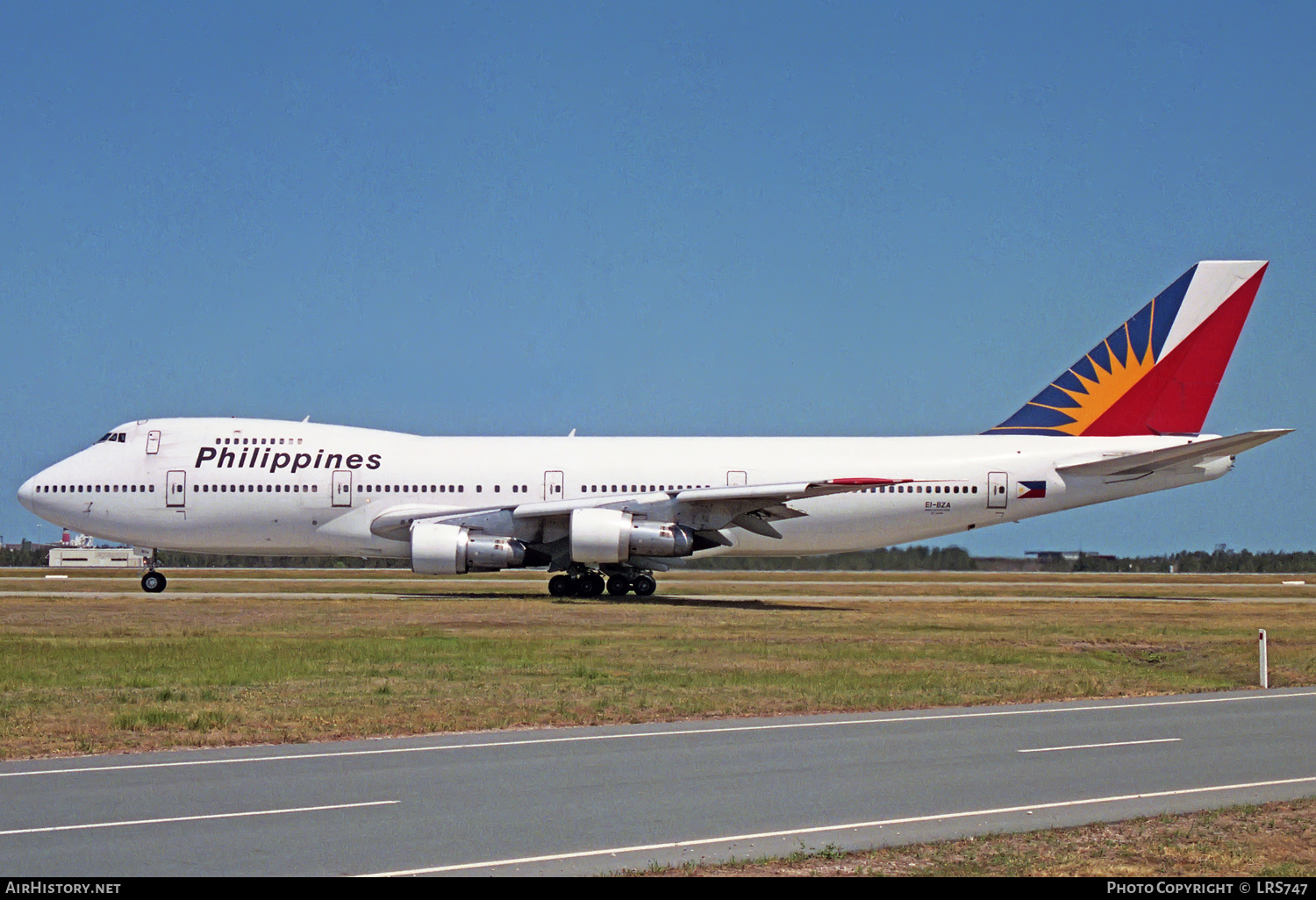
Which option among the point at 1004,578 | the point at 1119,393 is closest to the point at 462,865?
the point at 1119,393

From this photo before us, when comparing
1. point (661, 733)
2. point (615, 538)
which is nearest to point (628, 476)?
point (615, 538)

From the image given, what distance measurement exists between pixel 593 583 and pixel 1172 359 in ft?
60.6

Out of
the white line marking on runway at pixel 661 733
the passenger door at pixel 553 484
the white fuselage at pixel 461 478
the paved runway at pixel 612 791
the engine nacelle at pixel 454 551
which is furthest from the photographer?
the white fuselage at pixel 461 478

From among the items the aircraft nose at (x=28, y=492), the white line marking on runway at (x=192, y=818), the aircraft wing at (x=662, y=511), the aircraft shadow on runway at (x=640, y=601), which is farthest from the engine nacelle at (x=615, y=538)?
the white line marking on runway at (x=192, y=818)

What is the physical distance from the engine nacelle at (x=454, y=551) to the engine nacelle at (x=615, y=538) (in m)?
1.81

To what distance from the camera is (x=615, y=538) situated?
36.3 metres

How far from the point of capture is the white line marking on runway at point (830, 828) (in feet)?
26.5

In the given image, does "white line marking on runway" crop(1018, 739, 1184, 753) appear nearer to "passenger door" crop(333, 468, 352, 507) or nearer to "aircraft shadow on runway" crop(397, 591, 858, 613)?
"aircraft shadow on runway" crop(397, 591, 858, 613)

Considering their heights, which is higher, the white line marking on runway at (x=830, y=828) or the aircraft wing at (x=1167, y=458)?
the aircraft wing at (x=1167, y=458)

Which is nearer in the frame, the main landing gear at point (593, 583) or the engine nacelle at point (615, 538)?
the engine nacelle at point (615, 538)

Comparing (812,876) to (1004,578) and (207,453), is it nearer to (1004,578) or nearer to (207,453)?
(207,453)

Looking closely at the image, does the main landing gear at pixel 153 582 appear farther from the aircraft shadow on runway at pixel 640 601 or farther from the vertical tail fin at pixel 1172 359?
the vertical tail fin at pixel 1172 359

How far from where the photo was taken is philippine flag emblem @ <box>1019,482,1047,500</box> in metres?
39.7

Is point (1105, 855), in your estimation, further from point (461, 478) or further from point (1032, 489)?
point (1032, 489)
